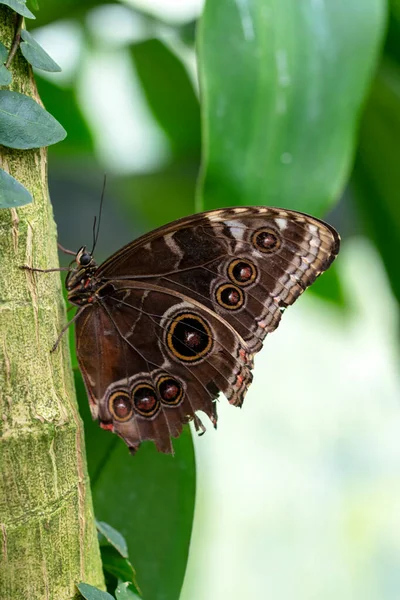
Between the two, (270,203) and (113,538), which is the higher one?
(270,203)

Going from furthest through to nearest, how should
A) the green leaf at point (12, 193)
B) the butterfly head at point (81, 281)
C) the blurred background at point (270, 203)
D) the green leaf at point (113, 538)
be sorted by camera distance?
the blurred background at point (270, 203) < the butterfly head at point (81, 281) < the green leaf at point (113, 538) < the green leaf at point (12, 193)

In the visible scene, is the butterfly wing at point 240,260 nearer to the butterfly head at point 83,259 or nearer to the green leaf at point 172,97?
the butterfly head at point 83,259

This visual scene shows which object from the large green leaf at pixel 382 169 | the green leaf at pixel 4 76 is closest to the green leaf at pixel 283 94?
the large green leaf at pixel 382 169

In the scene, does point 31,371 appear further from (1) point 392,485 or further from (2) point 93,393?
(1) point 392,485

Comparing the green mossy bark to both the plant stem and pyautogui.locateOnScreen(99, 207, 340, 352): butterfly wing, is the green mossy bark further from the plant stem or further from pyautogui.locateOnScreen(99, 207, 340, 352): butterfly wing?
pyautogui.locateOnScreen(99, 207, 340, 352): butterfly wing

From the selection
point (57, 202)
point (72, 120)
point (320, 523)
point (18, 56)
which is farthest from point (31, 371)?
point (320, 523)

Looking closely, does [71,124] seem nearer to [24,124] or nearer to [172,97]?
[172,97]

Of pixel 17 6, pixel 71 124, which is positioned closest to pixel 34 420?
pixel 17 6
